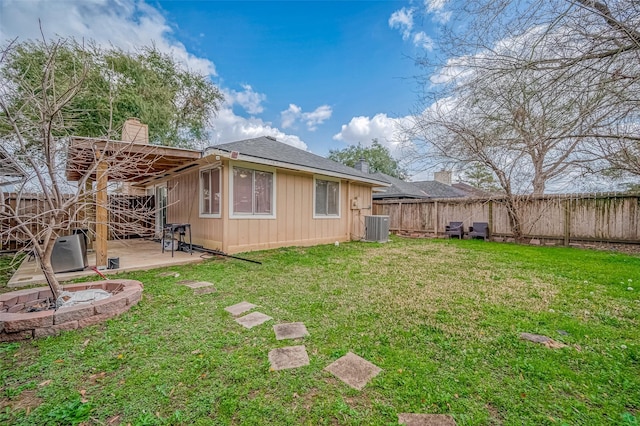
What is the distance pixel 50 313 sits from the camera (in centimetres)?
239

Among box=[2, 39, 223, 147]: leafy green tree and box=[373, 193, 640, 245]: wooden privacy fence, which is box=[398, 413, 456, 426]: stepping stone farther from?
box=[2, 39, 223, 147]: leafy green tree

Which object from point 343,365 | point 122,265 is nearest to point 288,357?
point 343,365

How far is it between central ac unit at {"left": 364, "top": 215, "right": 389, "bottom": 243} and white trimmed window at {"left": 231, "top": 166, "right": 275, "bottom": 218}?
3.57m

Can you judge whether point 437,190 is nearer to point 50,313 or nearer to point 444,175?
point 444,175

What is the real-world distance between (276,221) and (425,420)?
5.90 metres

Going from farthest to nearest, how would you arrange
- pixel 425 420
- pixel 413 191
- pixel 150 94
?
pixel 413 191, pixel 150 94, pixel 425 420

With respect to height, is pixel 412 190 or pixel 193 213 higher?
pixel 412 190

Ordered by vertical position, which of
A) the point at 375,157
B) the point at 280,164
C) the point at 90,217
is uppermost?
the point at 375,157

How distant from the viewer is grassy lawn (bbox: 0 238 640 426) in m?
1.47

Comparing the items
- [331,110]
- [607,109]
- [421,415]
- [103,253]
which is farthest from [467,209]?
[103,253]

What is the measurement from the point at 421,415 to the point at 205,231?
6.29 m

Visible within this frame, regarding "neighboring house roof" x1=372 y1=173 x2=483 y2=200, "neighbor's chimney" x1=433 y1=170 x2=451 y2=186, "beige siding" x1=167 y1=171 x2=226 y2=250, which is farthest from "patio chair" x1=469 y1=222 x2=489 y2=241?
"beige siding" x1=167 y1=171 x2=226 y2=250

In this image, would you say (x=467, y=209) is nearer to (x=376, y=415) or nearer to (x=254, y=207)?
(x=254, y=207)

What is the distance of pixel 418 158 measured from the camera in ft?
26.3
